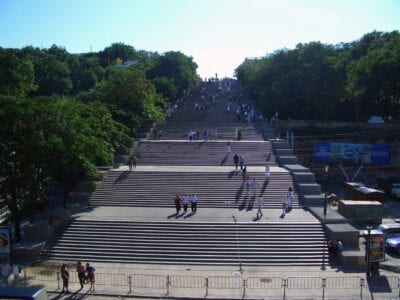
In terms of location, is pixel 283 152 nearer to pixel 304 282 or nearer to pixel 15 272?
pixel 304 282

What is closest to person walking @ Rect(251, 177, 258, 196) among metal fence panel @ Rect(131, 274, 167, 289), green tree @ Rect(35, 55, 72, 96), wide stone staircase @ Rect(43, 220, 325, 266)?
wide stone staircase @ Rect(43, 220, 325, 266)

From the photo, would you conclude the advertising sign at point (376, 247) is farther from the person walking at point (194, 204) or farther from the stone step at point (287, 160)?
the stone step at point (287, 160)

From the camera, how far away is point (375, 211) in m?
28.3

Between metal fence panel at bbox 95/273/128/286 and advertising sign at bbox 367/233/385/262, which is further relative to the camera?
advertising sign at bbox 367/233/385/262

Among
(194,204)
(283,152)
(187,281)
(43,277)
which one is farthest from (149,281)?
(283,152)

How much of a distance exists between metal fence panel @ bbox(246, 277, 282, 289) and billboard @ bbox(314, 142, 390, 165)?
26254 millimetres

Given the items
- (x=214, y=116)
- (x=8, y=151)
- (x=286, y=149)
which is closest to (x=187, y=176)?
(x=286, y=149)

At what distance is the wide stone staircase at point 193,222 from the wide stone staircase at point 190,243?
5 centimetres

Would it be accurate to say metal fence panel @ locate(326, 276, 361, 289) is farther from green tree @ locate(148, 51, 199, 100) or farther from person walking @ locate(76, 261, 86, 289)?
green tree @ locate(148, 51, 199, 100)

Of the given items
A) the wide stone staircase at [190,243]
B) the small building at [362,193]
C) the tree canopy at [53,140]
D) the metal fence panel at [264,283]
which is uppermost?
the tree canopy at [53,140]

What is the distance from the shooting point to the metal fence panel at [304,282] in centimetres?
1937

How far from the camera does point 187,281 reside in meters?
20.1

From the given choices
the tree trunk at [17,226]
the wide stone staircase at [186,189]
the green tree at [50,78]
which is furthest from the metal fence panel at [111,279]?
the green tree at [50,78]

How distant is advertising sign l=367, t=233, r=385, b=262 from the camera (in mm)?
20312
